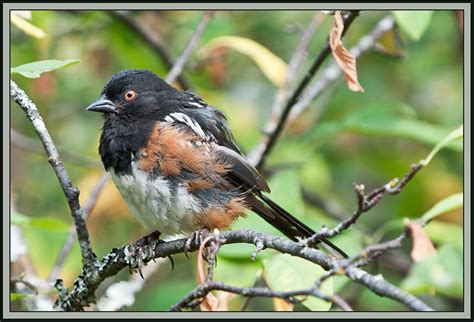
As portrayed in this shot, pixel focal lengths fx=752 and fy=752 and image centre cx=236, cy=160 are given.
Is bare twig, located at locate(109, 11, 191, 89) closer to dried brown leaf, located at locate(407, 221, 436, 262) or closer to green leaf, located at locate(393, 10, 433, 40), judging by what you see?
green leaf, located at locate(393, 10, 433, 40)

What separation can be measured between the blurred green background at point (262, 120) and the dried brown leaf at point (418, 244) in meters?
2.37

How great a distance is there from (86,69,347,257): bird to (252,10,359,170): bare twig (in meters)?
0.41

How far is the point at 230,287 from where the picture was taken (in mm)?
2096

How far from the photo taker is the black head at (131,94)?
389 centimetres

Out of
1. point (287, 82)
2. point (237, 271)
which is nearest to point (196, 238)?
point (237, 271)

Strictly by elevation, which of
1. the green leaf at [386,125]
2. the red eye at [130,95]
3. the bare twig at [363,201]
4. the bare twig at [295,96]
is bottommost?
the bare twig at [363,201]

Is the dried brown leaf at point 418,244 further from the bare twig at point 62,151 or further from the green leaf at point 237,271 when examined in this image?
the bare twig at point 62,151

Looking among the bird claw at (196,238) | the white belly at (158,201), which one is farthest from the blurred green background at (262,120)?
the bird claw at (196,238)

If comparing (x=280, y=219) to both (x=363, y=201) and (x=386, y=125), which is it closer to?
(x=386, y=125)

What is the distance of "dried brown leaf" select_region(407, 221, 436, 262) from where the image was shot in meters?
1.88

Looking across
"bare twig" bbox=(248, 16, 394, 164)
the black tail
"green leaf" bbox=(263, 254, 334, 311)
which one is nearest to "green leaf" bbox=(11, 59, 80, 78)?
"green leaf" bbox=(263, 254, 334, 311)

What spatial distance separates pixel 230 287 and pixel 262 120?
174 inches

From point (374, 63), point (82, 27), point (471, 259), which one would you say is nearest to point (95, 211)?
point (82, 27)

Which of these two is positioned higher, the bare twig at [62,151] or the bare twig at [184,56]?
the bare twig at [184,56]
